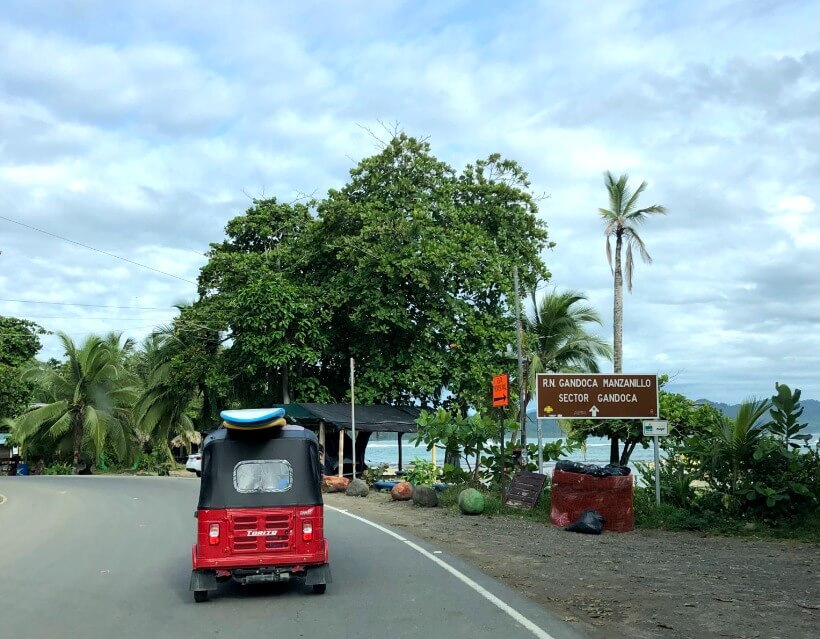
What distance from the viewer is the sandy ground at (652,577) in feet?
27.3

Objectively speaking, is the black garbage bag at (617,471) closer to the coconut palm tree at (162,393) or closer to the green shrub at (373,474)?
the green shrub at (373,474)

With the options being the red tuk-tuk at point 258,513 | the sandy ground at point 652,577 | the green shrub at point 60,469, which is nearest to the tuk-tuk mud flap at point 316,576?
the red tuk-tuk at point 258,513

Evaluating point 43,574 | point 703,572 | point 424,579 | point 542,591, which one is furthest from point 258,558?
point 703,572

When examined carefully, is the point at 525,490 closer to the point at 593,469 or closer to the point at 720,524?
the point at 593,469

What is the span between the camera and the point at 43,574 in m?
11.6

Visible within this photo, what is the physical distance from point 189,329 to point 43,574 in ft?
100

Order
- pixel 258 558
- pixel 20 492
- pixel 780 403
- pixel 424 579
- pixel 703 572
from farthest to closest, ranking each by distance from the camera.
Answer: pixel 20 492
pixel 780 403
pixel 703 572
pixel 424 579
pixel 258 558

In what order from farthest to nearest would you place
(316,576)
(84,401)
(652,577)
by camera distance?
1. (84,401)
2. (652,577)
3. (316,576)

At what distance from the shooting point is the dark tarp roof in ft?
104

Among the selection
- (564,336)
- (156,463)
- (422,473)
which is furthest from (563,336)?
(156,463)

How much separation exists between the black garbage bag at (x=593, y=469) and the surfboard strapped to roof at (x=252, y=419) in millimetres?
8591

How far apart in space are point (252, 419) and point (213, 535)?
1.34 metres

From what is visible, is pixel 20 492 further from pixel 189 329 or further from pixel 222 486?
pixel 222 486

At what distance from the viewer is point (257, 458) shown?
9.91 m
